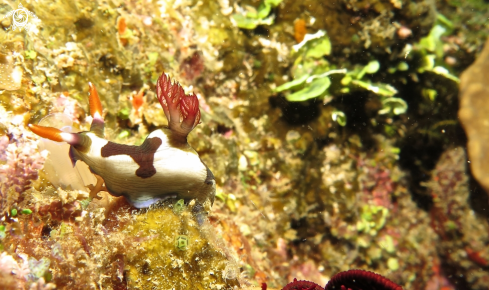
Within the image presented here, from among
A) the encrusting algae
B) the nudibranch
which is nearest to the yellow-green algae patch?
the encrusting algae

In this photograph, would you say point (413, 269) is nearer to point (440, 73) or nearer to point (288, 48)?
point (440, 73)

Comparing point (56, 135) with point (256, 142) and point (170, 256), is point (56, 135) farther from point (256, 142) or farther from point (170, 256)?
point (256, 142)

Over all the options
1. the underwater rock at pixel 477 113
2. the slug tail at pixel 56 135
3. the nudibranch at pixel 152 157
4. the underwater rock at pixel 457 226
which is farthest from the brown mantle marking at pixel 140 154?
the underwater rock at pixel 457 226

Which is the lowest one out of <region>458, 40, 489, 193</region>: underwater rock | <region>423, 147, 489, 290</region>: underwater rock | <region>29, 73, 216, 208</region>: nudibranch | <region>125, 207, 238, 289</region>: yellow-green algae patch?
<region>423, 147, 489, 290</region>: underwater rock

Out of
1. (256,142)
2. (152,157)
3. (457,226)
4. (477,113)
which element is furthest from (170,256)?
A: (457,226)

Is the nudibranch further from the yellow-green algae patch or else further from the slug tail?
the yellow-green algae patch

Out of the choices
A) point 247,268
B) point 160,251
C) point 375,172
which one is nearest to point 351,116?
point 375,172
